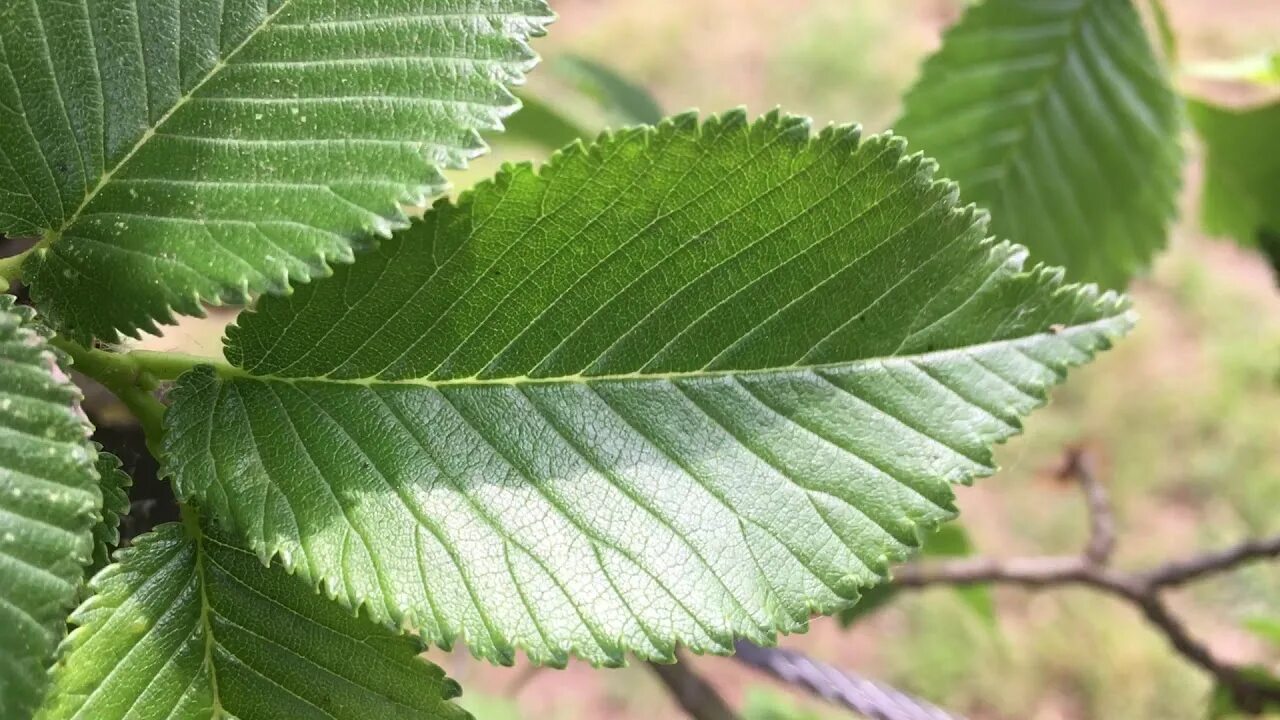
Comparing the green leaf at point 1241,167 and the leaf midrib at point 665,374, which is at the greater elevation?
the green leaf at point 1241,167

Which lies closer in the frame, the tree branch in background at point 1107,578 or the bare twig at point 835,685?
the bare twig at point 835,685

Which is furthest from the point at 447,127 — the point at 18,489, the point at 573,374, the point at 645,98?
the point at 645,98

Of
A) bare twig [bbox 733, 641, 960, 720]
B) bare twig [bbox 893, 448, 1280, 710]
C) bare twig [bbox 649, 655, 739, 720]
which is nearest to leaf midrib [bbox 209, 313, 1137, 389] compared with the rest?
bare twig [bbox 733, 641, 960, 720]

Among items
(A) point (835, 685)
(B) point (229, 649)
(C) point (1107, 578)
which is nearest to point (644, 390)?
(B) point (229, 649)

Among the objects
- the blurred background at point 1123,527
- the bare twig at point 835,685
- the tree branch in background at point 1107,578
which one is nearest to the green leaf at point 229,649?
the bare twig at point 835,685

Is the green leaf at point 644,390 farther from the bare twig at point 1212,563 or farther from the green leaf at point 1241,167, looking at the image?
the green leaf at point 1241,167
